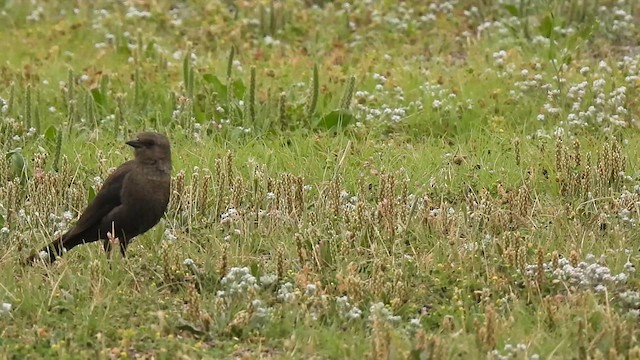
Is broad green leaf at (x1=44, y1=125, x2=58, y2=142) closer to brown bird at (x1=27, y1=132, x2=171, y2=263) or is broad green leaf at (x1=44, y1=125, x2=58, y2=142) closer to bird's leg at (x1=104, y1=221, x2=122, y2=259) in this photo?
brown bird at (x1=27, y1=132, x2=171, y2=263)

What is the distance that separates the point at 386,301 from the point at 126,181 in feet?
5.11

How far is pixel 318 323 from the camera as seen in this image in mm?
6105

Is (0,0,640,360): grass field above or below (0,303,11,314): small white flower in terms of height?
below

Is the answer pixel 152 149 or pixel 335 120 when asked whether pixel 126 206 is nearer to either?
pixel 152 149

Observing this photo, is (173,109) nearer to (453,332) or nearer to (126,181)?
(126,181)

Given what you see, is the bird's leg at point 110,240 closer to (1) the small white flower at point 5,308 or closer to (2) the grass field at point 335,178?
(2) the grass field at point 335,178

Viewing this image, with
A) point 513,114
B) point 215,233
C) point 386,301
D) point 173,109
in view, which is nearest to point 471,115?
point 513,114

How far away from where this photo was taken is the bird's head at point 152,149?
7219 mm

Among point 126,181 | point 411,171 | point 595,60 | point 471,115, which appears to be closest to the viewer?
point 126,181

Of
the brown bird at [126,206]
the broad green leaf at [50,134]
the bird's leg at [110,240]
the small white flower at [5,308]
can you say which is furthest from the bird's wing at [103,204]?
the broad green leaf at [50,134]

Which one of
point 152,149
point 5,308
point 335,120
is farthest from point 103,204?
point 335,120

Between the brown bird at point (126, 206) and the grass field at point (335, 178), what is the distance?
0.44 ft

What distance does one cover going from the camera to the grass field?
606 centimetres

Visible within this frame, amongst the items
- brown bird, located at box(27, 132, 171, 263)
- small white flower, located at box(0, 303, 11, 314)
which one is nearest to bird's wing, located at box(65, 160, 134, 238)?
brown bird, located at box(27, 132, 171, 263)
